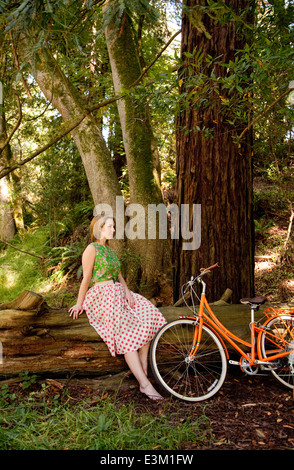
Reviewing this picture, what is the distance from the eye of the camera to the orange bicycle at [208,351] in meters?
3.72

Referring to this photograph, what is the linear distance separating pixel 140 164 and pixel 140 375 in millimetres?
4092

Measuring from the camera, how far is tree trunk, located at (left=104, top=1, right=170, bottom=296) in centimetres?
675

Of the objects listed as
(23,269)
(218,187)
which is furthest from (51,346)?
(23,269)

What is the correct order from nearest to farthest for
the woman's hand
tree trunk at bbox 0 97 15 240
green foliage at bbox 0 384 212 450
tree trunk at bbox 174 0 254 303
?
1. green foliage at bbox 0 384 212 450
2. the woman's hand
3. tree trunk at bbox 174 0 254 303
4. tree trunk at bbox 0 97 15 240

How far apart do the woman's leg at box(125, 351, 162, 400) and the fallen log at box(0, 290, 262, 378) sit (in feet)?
0.85

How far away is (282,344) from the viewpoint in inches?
160

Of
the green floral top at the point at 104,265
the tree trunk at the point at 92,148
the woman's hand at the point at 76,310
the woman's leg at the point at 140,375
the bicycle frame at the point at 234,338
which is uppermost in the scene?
the tree trunk at the point at 92,148

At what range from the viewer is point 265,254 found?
773 cm

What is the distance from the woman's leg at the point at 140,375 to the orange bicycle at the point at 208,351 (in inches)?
4.8

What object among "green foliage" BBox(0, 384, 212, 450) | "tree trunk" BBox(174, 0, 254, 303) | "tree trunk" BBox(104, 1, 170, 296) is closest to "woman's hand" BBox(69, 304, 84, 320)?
"green foliage" BBox(0, 384, 212, 450)

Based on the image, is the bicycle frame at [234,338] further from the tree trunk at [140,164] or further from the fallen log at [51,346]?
the tree trunk at [140,164]

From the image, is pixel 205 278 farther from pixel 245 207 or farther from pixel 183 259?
pixel 245 207

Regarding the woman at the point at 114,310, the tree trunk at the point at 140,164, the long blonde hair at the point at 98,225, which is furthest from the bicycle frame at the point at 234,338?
the tree trunk at the point at 140,164

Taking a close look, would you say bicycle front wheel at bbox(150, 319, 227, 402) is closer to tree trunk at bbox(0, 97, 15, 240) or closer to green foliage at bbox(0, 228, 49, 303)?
green foliage at bbox(0, 228, 49, 303)
